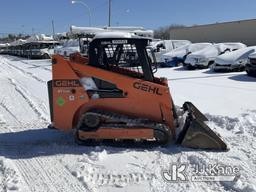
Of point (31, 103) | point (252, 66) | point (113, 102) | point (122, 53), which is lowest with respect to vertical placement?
point (31, 103)

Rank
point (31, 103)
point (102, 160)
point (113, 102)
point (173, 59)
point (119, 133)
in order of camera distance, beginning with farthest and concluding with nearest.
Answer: point (173, 59) → point (31, 103) → point (113, 102) → point (119, 133) → point (102, 160)

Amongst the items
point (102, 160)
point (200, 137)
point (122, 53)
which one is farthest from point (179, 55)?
point (102, 160)

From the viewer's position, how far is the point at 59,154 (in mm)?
5566

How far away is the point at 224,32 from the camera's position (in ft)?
157

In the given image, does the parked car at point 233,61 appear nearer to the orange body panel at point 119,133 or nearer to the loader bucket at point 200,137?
the loader bucket at point 200,137

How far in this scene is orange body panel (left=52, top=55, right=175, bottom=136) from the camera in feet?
18.9

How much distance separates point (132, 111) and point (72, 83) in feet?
3.55

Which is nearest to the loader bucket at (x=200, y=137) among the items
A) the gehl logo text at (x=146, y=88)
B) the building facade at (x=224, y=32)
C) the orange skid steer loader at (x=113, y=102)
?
the orange skid steer loader at (x=113, y=102)

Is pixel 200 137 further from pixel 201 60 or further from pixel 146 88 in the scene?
pixel 201 60

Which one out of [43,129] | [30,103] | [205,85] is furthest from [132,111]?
[205,85]

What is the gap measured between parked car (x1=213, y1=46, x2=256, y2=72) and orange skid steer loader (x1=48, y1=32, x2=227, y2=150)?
11779 millimetres

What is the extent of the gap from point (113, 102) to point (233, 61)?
12302mm

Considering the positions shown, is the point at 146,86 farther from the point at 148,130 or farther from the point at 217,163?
the point at 217,163

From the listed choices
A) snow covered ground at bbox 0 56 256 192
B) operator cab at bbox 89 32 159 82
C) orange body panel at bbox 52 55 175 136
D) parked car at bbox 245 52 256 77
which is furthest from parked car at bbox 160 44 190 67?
orange body panel at bbox 52 55 175 136
